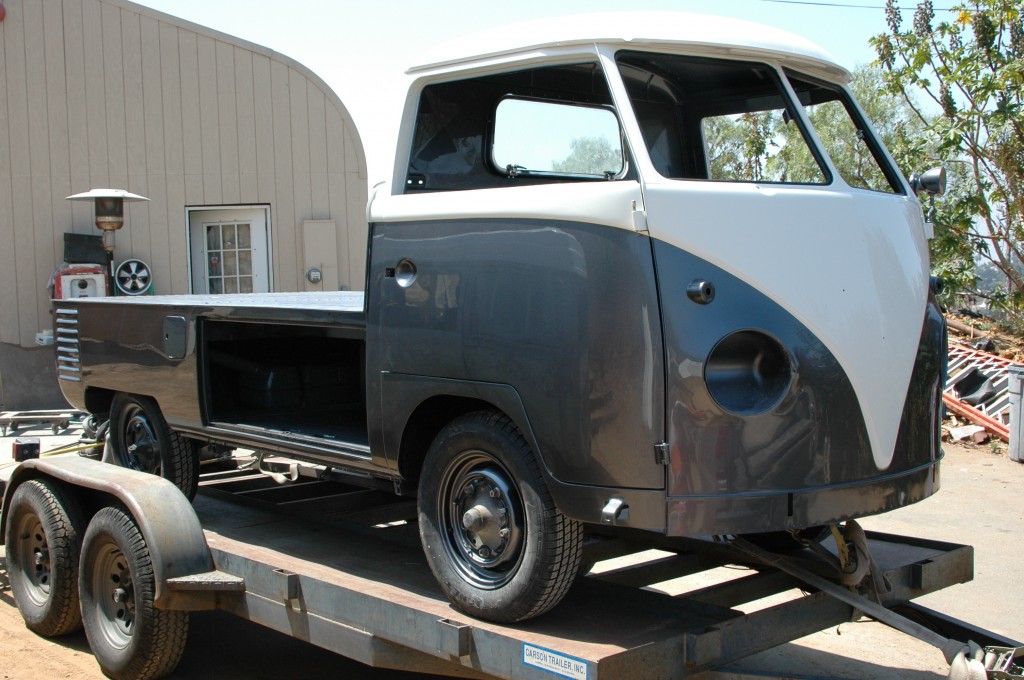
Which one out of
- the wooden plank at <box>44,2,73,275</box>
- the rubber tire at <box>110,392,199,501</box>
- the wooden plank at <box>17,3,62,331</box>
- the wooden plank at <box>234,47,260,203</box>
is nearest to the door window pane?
the wooden plank at <box>234,47,260,203</box>

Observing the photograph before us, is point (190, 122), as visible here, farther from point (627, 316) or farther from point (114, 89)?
point (627, 316)

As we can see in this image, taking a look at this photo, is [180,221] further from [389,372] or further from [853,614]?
[853,614]

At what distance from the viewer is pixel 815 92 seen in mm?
→ 4449

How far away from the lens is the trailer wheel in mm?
3664

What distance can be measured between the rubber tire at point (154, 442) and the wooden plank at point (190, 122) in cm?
775

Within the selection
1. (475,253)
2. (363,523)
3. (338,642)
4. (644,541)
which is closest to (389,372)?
(475,253)

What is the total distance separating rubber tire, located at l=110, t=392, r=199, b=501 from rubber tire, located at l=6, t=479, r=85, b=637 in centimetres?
54

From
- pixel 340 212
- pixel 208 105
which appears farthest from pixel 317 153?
pixel 208 105

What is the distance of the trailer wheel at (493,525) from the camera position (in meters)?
3.66

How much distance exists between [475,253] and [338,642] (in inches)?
61.3

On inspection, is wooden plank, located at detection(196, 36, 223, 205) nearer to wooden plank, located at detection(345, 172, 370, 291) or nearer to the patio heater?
the patio heater

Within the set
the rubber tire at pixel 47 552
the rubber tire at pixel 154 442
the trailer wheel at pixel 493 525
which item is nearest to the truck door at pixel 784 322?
the trailer wheel at pixel 493 525

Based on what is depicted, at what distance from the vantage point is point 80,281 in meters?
12.6

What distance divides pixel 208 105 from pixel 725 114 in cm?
1013
